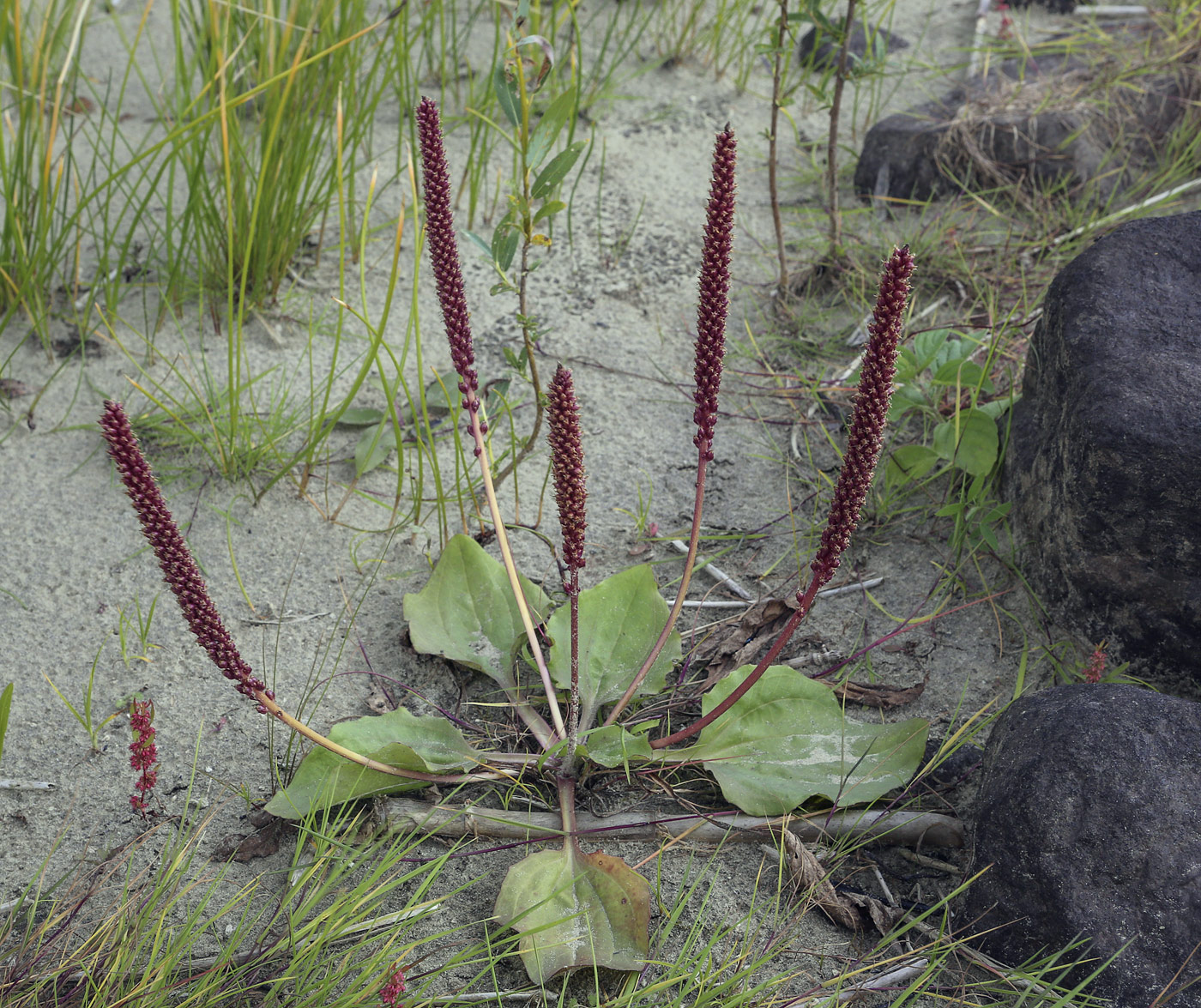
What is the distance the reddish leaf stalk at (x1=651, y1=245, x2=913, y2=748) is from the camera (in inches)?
56.7

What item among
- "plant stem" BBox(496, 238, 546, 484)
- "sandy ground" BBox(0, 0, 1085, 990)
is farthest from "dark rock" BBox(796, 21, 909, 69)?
"plant stem" BBox(496, 238, 546, 484)

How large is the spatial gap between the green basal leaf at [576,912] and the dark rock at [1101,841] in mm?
641

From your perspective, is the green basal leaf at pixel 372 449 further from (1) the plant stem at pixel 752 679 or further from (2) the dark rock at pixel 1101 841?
(2) the dark rock at pixel 1101 841

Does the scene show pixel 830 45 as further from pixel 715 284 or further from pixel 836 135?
pixel 715 284

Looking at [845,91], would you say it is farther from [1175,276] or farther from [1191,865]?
[1191,865]

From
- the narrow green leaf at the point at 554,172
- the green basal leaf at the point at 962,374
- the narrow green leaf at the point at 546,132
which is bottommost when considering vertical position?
the green basal leaf at the point at 962,374

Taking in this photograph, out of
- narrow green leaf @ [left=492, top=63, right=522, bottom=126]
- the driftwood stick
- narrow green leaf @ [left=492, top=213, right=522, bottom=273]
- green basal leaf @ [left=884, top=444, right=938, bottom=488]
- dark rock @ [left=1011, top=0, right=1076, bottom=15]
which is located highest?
dark rock @ [left=1011, top=0, right=1076, bottom=15]

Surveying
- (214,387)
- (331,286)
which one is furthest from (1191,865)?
(331,286)

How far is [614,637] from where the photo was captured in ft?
7.57

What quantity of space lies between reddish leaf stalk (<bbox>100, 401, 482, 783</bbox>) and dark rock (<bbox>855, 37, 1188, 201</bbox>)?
314cm

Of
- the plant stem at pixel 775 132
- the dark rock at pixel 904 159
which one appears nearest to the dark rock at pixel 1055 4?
the dark rock at pixel 904 159

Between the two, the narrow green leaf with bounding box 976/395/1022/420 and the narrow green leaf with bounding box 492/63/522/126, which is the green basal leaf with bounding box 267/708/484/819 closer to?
the narrow green leaf with bounding box 492/63/522/126

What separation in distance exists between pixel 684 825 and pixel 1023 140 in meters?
3.17

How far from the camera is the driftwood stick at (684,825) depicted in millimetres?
2018
